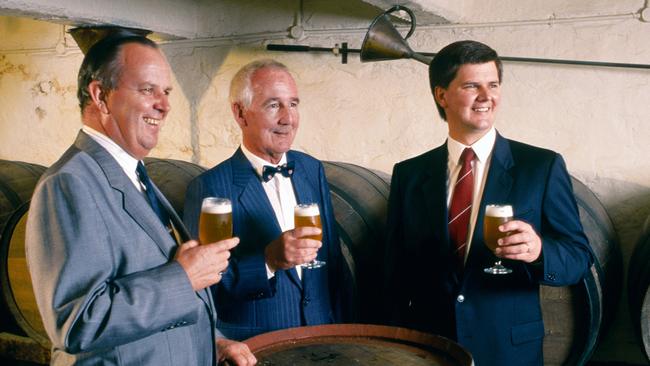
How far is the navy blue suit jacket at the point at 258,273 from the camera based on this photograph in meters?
2.11

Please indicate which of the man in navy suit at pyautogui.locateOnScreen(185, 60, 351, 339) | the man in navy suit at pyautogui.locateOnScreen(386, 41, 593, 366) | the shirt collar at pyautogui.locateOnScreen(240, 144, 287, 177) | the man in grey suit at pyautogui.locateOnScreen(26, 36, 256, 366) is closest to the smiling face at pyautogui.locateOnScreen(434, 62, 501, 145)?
the man in navy suit at pyautogui.locateOnScreen(386, 41, 593, 366)

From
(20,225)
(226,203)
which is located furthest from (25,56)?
(226,203)

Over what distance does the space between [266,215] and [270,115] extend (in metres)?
0.35

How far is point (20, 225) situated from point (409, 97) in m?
2.06

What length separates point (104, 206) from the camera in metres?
1.43

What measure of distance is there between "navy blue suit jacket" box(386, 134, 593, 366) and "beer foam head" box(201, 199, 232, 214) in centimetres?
69

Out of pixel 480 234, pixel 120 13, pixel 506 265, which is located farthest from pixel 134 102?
pixel 120 13

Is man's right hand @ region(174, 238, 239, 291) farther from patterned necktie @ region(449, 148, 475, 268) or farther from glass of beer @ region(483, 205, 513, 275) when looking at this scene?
patterned necktie @ region(449, 148, 475, 268)

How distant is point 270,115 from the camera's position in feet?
7.38

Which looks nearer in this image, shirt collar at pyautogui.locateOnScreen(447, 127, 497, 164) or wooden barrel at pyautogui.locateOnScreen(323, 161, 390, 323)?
shirt collar at pyautogui.locateOnScreen(447, 127, 497, 164)

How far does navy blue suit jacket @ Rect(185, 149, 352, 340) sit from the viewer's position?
2.11m

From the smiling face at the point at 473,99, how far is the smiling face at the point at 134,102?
1.00 metres

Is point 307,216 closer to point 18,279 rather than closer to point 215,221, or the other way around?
point 215,221

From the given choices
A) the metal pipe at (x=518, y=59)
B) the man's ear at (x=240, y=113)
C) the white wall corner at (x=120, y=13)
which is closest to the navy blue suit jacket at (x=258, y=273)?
the man's ear at (x=240, y=113)
